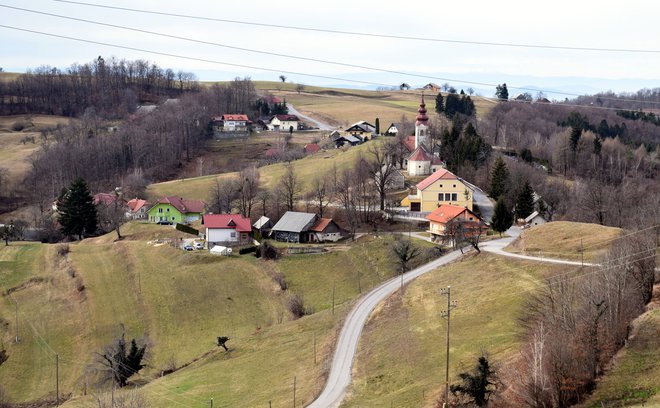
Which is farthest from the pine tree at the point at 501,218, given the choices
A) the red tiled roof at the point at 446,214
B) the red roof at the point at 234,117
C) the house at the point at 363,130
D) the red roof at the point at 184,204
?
the red roof at the point at 234,117

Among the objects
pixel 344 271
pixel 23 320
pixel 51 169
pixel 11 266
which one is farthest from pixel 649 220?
pixel 51 169

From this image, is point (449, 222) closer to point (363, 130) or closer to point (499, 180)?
point (499, 180)

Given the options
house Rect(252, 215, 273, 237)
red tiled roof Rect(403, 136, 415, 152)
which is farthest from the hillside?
red tiled roof Rect(403, 136, 415, 152)

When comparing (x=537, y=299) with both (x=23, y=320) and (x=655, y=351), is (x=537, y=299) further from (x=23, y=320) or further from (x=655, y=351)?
(x=23, y=320)

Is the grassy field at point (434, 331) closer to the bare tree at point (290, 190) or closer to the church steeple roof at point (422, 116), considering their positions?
the bare tree at point (290, 190)

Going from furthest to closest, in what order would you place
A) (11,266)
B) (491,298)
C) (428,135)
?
(428,135) → (11,266) → (491,298)

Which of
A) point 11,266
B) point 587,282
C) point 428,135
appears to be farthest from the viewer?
point 428,135

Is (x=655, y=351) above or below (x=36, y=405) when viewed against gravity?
above

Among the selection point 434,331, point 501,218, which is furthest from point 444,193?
point 434,331
